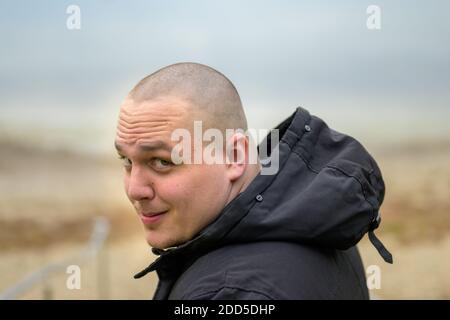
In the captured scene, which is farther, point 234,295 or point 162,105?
point 162,105

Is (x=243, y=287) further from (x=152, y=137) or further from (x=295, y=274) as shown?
(x=152, y=137)

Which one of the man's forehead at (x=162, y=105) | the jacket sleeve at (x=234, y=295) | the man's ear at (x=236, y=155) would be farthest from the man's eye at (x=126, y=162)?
the jacket sleeve at (x=234, y=295)

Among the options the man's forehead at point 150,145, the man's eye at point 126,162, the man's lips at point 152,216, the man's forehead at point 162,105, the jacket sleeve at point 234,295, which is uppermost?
the man's forehead at point 162,105

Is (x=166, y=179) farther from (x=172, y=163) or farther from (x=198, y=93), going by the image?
(x=198, y=93)

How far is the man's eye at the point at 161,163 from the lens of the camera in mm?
1198

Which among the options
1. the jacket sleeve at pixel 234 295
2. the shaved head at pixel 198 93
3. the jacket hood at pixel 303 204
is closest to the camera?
the jacket sleeve at pixel 234 295

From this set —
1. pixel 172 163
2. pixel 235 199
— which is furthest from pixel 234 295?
pixel 172 163

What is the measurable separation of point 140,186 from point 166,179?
0.19ft

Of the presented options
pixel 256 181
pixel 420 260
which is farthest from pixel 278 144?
pixel 420 260

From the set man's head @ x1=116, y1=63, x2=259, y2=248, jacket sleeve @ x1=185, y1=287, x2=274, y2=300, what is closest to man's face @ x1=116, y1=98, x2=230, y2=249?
man's head @ x1=116, y1=63, x2=259, y2=248

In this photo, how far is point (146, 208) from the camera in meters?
1.22

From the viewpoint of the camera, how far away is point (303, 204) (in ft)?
3.70

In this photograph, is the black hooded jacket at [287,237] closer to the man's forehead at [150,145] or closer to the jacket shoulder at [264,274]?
the jacket shoulder at [264,274]
